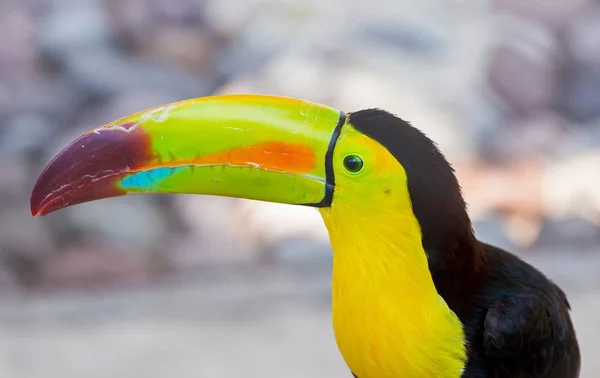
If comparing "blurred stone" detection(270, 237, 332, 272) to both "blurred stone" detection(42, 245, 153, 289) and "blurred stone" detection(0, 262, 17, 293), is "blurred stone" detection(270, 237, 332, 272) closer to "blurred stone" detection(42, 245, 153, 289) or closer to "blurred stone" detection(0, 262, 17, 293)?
"blurred stone" detection(42, 245, 153, 289)

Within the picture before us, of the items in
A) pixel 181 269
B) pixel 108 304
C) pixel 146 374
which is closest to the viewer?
pixel 146 374

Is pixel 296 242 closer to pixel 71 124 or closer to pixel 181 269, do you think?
pixel 181 269

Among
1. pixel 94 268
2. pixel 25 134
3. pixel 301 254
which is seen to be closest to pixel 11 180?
pixel 25 134

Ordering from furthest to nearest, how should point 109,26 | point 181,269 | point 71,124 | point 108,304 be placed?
point 109,26 → point 71,124 → point 181,269 → point 108,304

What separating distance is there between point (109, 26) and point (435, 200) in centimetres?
196

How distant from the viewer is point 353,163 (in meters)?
0.64

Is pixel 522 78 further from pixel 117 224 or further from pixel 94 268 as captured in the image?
pixel 94 268

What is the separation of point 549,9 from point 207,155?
82.8 inches

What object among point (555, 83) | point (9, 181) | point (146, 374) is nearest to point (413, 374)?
point (146, 374)

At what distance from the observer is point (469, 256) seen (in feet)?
2.24

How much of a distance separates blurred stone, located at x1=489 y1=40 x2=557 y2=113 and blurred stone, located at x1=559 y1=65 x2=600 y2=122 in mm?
49

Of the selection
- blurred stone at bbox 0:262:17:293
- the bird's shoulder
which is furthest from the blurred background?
the bird's shoulder

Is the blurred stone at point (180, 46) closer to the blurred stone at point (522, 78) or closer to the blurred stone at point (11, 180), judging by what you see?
the blurred stone at point (11, 180)

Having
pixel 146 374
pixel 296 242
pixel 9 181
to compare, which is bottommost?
pixel 146 374
